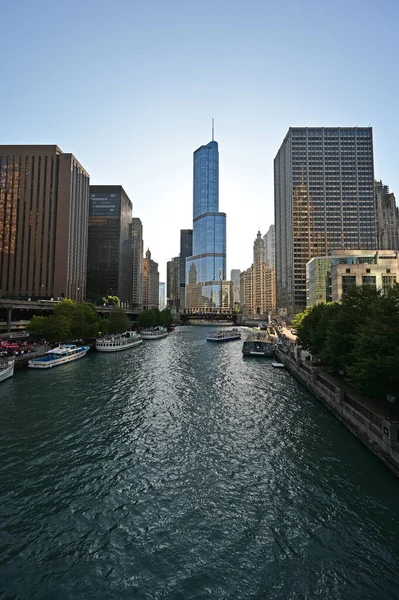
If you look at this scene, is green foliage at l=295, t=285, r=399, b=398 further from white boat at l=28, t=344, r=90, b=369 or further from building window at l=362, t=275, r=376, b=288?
building window at l=362, t=275, r=376, b=288

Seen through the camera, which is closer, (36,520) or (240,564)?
(240,564)

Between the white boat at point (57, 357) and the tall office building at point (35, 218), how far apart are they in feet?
394

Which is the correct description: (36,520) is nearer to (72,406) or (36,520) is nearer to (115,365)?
(72,406)

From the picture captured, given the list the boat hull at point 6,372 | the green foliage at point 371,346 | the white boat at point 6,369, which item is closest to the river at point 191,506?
the green foliage at point 371,346

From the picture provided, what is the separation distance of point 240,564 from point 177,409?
2624 cm

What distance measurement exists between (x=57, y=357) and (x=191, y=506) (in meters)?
59.4

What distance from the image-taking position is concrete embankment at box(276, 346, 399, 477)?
2495 cm

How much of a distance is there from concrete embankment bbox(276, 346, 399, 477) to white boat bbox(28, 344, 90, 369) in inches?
2069

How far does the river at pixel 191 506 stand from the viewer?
50.0 ft

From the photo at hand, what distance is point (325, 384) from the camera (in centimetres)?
4550

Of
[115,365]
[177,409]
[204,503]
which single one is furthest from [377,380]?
[115,365]

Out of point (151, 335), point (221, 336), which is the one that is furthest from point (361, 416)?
point (151, 335)

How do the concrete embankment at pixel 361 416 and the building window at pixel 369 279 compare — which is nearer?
the concrete embankment at pixel 361 416

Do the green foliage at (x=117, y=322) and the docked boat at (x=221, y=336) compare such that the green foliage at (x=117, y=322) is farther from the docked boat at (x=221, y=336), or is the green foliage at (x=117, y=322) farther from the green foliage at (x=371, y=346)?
the green foliage at (x=371, y=346)
